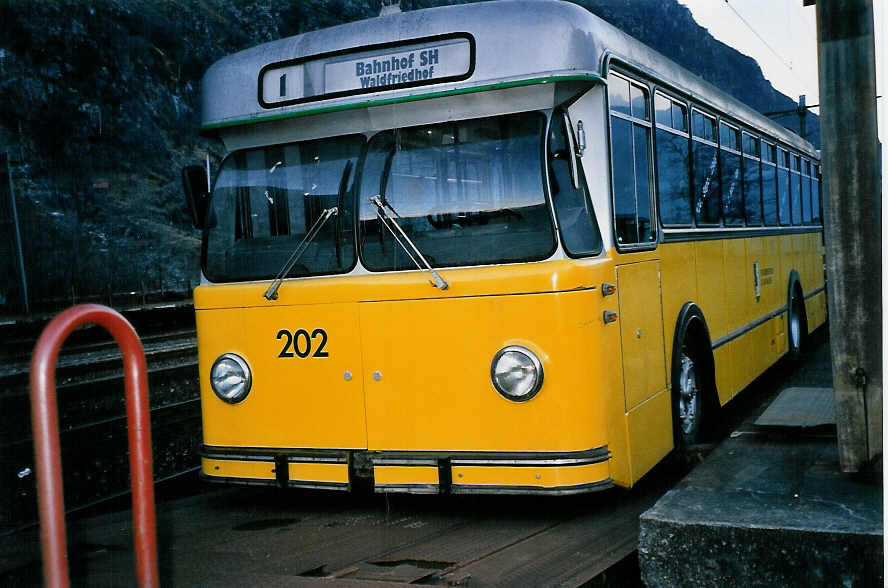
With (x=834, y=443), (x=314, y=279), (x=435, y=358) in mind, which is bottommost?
(x=834, y=443)

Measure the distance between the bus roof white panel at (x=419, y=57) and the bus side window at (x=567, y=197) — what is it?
30 centimetres

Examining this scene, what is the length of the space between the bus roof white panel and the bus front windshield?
225 millimetres

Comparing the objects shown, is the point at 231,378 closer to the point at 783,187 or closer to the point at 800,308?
the point at 783,187

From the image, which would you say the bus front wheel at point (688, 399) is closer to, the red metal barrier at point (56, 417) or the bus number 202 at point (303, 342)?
the bus number 202 at point (303, 342)

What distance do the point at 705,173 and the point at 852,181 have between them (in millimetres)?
3648

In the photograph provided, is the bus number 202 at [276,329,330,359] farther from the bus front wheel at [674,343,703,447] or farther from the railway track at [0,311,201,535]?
the bus front wheel at [674,343,703,447]

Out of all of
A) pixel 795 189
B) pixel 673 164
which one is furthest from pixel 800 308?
pixel 673 164

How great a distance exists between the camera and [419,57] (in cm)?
551

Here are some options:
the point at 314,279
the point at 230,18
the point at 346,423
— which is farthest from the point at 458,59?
the point at 230,18

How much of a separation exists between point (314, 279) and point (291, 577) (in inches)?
68.0

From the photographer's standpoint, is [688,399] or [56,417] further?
[688,399]

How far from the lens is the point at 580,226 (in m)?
5.39

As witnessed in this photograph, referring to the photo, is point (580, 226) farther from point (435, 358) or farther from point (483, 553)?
point (483, 553)

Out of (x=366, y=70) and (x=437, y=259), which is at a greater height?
(x=366, y=70)
